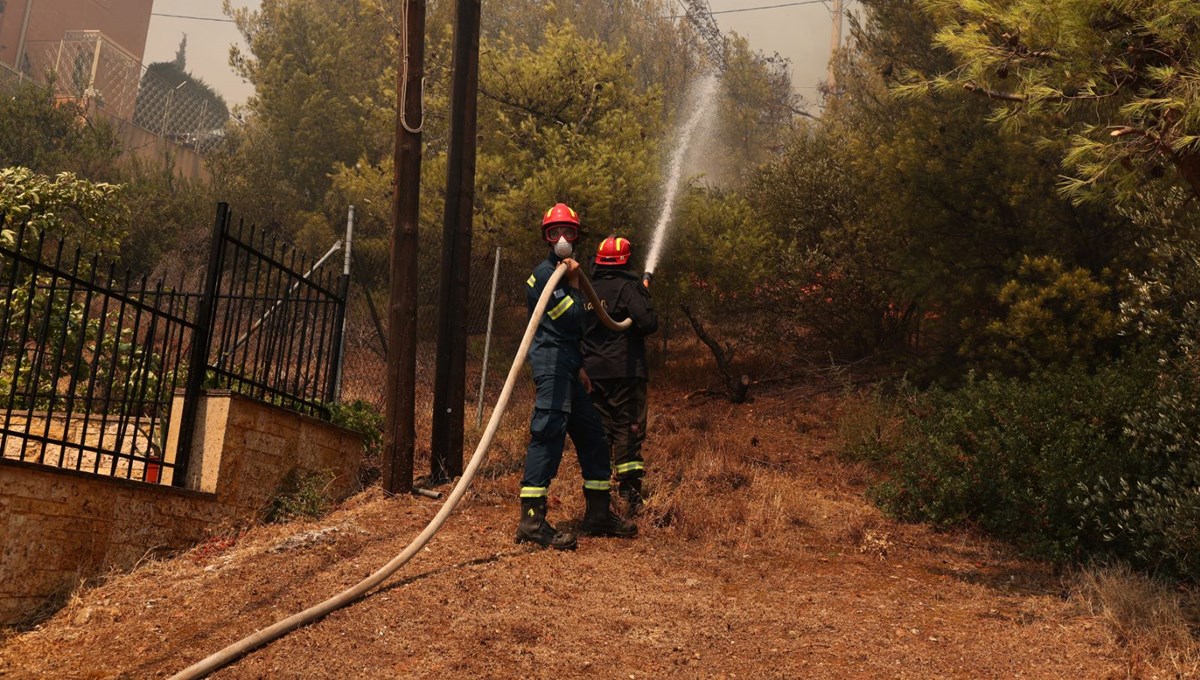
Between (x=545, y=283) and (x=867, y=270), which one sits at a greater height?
(x=867, y=270)

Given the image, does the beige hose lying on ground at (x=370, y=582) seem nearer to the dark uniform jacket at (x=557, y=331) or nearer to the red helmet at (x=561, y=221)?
the dark uniform jacket at (x=557, y=331)

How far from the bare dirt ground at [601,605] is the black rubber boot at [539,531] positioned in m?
0.09

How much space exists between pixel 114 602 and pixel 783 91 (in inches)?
1304

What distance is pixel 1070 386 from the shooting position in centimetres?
752

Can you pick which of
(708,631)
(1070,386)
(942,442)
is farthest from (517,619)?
(1070,386)

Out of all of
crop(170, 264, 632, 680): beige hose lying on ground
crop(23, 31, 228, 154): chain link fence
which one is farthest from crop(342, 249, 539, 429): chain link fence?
crop(23, 31, 228, 154): chain link fence

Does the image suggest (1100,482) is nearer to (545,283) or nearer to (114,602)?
(545,283)

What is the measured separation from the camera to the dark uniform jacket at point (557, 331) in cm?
597

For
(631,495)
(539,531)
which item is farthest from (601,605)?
(631,495)

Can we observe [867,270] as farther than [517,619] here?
Yes

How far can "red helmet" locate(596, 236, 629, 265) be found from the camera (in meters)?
7.54

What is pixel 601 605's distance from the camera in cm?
498

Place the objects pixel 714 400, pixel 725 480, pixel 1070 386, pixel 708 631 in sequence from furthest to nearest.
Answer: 1. pixel 714 400
2. pixel 725 480
3. pixel 1070 386
4. pixel 708 631

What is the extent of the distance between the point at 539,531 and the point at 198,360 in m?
2.47
